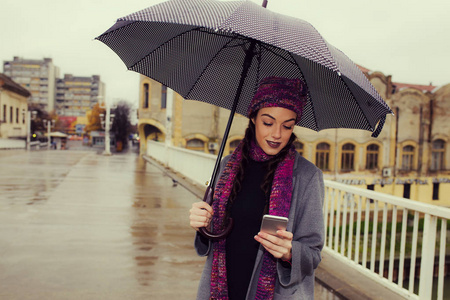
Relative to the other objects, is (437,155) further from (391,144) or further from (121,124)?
(121,124)

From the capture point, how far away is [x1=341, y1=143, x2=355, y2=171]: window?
95.0 feet

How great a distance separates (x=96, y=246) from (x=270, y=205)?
3.85 metres

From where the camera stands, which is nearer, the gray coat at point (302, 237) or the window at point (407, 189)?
the gray coat at point (302, 237)

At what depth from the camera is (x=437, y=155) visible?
3020 centimetres

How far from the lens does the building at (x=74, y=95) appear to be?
123m

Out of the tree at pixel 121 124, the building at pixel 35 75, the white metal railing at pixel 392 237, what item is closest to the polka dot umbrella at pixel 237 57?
the white metal railing at pixel 392 237

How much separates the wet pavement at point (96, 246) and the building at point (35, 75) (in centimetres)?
11393

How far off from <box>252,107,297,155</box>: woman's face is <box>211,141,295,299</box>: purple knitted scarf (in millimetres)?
45

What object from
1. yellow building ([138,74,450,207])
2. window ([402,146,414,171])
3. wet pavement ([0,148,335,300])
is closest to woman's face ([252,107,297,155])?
wet pavement ([0,148,335,300])

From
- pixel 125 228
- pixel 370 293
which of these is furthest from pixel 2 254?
pixel 370 293

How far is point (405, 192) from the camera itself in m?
30.3

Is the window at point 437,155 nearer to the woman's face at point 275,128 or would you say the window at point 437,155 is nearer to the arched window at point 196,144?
the arched window at point 196,144

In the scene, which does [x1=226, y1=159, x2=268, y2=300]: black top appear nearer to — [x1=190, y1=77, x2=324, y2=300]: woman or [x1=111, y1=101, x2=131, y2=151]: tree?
[x1=190, y1=77, x2=324, y2=300]: woman

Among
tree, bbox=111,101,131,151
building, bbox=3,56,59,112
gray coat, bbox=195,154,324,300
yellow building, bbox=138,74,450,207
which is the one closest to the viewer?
gray coat, bbox=195,154,324,300
